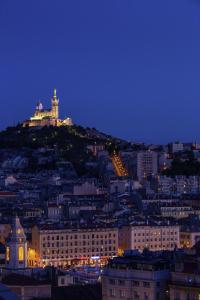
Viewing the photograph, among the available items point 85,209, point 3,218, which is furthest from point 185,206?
point 3,218

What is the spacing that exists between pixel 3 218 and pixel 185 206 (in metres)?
12.1

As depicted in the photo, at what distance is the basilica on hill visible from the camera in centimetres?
9894

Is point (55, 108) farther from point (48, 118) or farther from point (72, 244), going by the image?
point (72, 244)

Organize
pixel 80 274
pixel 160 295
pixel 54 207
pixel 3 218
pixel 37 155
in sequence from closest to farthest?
pixel 160 295
pixel 80 274
pixel 3 218
pixel 54 207
pixel 37 155

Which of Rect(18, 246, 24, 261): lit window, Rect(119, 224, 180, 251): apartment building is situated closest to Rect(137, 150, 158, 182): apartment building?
Rect(119, 224, 180, 251): apartment building

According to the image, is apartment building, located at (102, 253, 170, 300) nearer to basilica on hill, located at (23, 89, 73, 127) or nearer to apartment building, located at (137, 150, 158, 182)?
apartment building, located at (137, 150, 158, 182)

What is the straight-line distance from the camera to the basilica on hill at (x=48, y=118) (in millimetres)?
98938

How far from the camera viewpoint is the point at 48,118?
99688 millimetres

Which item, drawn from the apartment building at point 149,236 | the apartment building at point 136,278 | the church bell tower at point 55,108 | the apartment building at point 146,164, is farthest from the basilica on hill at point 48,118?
the apartment building at point 136,278

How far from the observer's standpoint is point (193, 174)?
7988 cm

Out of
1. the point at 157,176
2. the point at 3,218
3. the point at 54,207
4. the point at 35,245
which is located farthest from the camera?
the point at 157,176

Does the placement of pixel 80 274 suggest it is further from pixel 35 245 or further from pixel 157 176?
pixel 157 176

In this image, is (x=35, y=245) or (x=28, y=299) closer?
(x=28, y=299)

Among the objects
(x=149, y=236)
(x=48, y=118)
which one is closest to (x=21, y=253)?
(x=149, y=236)
